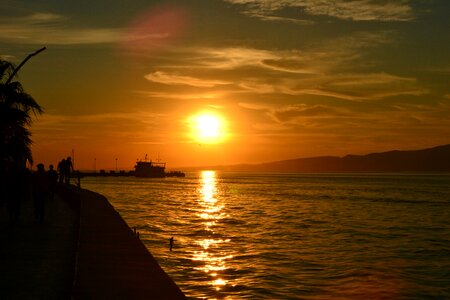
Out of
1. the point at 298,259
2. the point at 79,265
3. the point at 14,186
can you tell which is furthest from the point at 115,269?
the point at 298,259

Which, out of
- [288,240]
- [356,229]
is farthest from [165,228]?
[356,229]

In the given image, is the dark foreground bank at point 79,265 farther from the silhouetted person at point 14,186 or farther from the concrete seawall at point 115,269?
the silhouetted person at point 14,186

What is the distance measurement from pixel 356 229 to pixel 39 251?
29.6 meters

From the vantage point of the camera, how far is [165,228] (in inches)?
1388

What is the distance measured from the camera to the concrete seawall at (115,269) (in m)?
10.4

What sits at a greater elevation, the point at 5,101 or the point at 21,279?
the point at 5,101

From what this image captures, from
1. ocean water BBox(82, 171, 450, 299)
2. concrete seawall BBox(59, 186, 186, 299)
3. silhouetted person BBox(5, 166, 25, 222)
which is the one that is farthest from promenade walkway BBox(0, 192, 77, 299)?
ocean water BBox(82, 171, 450, 299)

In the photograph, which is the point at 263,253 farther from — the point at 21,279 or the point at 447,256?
the point at 21,279

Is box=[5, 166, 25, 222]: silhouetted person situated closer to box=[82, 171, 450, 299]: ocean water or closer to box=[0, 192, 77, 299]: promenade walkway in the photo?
box=[0, 192, 77, 299]: promenade walkway

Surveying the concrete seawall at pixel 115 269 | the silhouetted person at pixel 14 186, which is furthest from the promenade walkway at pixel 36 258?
the silhouetted person at pixel 14 186

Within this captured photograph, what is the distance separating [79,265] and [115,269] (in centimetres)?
88

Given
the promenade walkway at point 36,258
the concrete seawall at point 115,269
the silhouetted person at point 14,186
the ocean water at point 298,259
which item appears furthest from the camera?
the silhouetted person at point 14,186

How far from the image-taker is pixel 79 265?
41.5ft

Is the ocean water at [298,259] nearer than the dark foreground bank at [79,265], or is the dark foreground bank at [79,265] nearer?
the dark foreground bank at [79,265]
